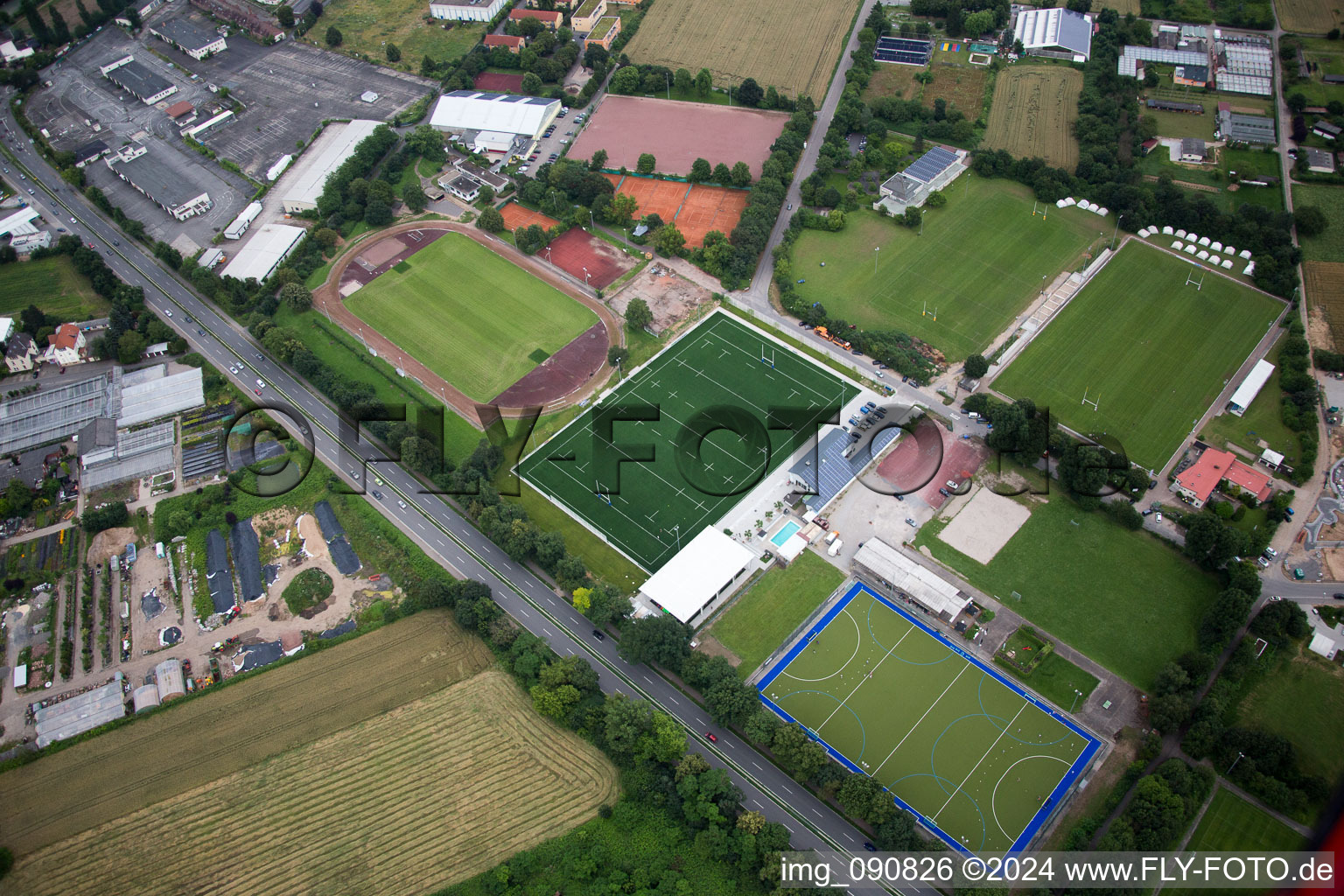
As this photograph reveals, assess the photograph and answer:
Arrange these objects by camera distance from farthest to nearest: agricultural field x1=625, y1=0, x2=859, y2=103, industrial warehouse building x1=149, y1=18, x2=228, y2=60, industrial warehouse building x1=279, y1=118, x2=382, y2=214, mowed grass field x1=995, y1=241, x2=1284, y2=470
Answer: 1. industrial warehouse building x1=149, y1=18, x2=228, y2=60
2. agricultural field x1=625, y1=0, x2=859, y2=103
3. industrial warehouse building x1=279, y1=118, x2=382, y2=214
4. mowed grass field x1=995, y1=241, x2=1284, y2=470

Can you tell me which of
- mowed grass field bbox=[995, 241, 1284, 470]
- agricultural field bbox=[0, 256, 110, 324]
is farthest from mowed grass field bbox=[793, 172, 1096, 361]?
agricultural field bbox=[0, 256, 110, 324]

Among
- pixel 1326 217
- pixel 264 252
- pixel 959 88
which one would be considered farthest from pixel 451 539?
pixel 1326 217

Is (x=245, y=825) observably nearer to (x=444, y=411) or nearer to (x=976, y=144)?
(x=444, y=411)

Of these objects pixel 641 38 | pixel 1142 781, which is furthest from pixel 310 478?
pixel 641 38

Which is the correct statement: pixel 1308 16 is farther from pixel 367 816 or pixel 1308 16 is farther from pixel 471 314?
pixel 367 816

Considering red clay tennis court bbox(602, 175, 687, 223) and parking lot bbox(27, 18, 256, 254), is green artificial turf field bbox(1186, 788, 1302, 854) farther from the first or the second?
parking lot bbox(27, 18, 256, 254)

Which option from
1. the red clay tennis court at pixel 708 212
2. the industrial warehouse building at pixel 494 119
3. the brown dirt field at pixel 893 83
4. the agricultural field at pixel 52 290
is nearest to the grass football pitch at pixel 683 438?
the red clay tennis court at pixel 708 212
